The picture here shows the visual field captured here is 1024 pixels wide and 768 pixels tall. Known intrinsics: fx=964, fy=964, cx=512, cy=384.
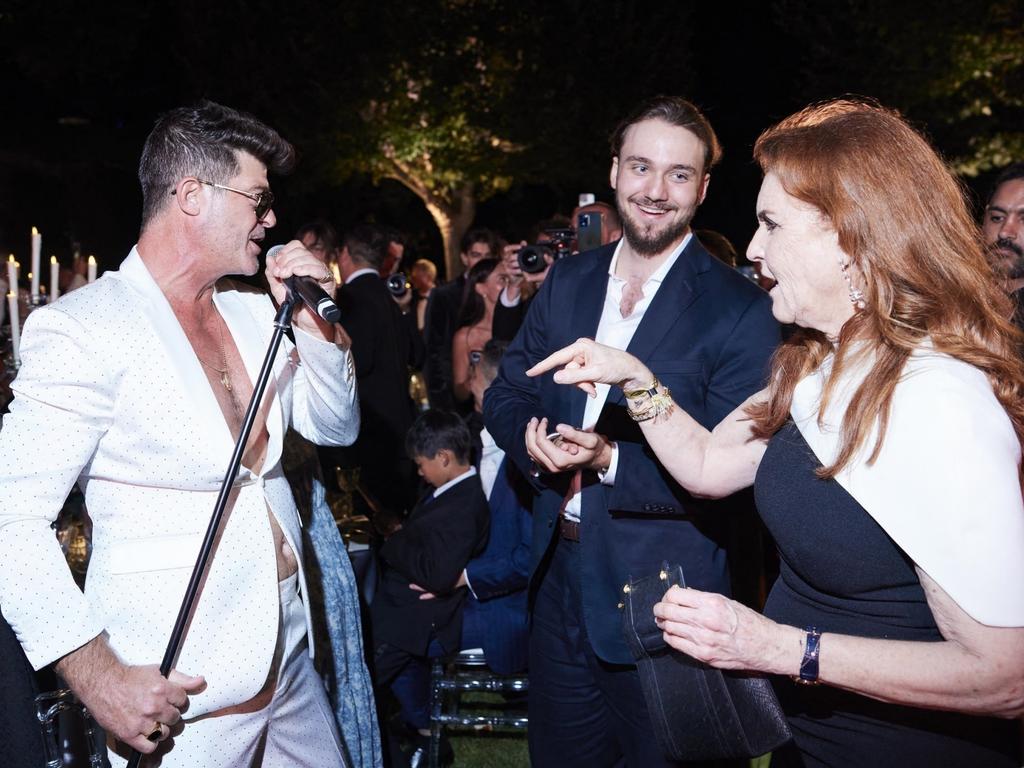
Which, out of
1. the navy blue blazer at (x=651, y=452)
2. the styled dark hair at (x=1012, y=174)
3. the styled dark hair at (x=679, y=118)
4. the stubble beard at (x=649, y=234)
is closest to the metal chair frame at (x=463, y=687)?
the navy blue blazer at (x=651, y=452)

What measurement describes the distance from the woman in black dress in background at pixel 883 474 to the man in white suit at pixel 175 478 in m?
1.06

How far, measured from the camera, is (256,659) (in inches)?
90.0

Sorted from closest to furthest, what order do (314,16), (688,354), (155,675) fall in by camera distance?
1. (155,675)
2. (688,354)
3. (314,16)

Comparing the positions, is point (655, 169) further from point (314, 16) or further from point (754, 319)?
point (314, 16)

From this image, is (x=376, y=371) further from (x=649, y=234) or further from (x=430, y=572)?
(x=649, y=234)

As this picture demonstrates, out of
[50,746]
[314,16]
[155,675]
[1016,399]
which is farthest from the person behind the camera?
[314,16]

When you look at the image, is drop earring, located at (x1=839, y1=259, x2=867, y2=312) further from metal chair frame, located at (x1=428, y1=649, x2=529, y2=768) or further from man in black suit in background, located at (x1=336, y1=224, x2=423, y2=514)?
man in black suit in background, located at (x1=336, y1=224, x2=423, y2=514)

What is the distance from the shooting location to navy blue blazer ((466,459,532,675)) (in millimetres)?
4188

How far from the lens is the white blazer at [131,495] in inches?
81.2

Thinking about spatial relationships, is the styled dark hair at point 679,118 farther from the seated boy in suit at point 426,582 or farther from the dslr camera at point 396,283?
the dslr camera at point 396,283

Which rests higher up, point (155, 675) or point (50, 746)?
point (155, 675)

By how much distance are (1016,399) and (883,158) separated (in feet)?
1.77

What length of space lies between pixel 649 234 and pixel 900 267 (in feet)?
4.05

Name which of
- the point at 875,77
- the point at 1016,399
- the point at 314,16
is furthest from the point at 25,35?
the point at 1016,399
